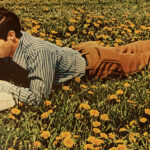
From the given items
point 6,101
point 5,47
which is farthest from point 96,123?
point 5,47

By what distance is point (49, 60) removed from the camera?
98.0 inches

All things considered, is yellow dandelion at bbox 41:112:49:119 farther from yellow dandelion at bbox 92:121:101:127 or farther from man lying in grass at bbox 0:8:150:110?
yellow dandelion at bbox 92:121:101:127

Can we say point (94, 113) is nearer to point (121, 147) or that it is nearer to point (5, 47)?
point (121, 147)

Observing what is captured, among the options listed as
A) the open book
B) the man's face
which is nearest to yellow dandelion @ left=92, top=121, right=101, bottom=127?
the open book

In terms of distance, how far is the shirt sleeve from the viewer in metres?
2.39

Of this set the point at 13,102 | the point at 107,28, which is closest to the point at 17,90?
the point at 13,102

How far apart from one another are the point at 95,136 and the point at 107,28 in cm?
268

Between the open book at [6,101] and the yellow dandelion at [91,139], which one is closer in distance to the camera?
the yellow dandelion at [91,139]

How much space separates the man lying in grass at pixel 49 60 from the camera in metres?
2.41

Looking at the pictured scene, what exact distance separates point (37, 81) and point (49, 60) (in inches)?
8.4

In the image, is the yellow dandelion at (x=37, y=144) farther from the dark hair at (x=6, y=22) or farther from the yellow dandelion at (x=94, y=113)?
the dark hair at (x=6, y=22)

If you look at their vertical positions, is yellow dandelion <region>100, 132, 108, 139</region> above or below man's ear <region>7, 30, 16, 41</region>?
below

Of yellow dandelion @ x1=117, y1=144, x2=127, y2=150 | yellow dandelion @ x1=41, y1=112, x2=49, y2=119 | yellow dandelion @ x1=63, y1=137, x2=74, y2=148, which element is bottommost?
yellow dandelion @ x1=117, y1=144, x2=127, y2=150

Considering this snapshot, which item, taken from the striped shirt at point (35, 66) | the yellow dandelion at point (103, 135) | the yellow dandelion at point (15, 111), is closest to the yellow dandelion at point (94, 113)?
the yellow dandelion at point (103, 135)
